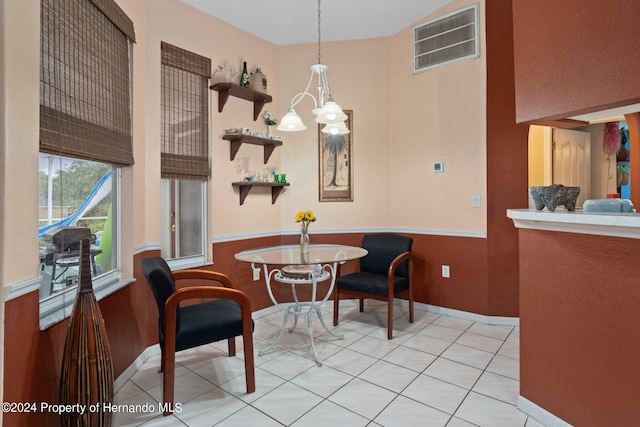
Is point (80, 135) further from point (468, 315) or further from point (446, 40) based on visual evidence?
point (468, 315)

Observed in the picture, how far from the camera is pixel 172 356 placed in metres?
1.98

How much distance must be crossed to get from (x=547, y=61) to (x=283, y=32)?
2.65 metres

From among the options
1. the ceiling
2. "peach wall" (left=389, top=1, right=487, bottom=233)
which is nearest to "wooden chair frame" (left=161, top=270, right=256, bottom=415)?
"peach wall" (left=389, top=1, right=487, bottom=233)

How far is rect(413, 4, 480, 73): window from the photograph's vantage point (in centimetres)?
332

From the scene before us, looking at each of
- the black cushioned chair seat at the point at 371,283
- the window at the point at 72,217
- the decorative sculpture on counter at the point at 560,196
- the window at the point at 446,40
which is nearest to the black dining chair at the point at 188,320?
the window at the point at 72,217

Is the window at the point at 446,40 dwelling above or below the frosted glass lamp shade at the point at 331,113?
above

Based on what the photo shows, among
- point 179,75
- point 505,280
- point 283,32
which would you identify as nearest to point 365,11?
point 283,32

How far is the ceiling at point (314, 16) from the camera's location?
124 inches

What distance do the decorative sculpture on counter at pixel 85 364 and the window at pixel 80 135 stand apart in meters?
0.19

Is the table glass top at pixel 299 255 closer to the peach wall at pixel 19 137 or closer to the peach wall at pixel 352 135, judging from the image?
the peach wall at pixel 352 135

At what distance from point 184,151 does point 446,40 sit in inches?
109

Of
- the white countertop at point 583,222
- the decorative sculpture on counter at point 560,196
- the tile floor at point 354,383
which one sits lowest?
the tile floor at point 354,383

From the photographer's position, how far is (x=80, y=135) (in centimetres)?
183

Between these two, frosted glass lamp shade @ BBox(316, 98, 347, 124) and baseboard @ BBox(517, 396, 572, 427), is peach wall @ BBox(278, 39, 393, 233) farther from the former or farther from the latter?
baseboard @ BBox(517, 396, 572, 427)
